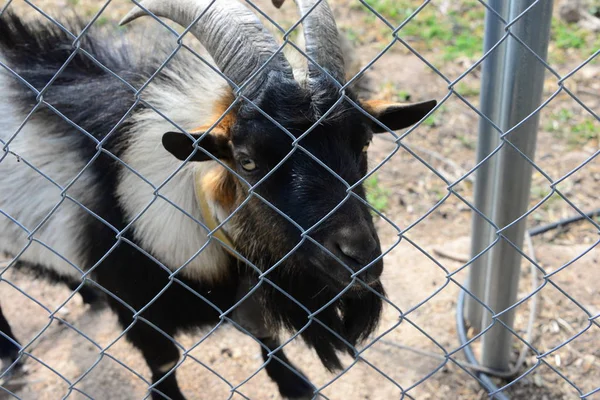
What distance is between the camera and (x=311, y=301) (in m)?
2.71

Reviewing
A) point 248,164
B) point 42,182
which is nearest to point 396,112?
point 248,164

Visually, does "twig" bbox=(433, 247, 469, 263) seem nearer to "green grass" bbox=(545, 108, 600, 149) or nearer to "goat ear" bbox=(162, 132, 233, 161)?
"green grass" bbox=(545, 108, 600, 149)

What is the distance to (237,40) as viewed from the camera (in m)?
2.24

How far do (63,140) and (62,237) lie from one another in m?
0.45

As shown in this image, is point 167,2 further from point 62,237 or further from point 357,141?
point 62,237

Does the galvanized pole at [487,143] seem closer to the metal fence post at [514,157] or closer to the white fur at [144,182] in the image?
the metal fence post at [514,157]

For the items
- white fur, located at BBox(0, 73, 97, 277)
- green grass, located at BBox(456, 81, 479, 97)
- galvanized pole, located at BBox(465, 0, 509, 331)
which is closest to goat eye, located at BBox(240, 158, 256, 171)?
white fur, located at BBox(0, 73, 97, 277)

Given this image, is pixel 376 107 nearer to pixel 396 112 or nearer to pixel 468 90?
pixel 396 112

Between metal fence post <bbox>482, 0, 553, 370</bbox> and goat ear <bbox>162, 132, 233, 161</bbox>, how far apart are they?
104 centimetres

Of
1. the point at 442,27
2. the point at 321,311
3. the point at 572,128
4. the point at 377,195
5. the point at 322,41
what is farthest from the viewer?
the point at 442,27

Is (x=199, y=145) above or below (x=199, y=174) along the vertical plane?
above

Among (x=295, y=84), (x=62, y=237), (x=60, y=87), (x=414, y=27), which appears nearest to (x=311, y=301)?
(x=295, y=84)

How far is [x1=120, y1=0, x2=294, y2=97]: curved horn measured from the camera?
224 cm

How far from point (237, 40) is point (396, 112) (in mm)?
726
